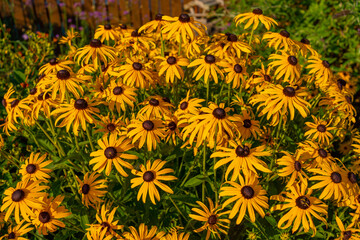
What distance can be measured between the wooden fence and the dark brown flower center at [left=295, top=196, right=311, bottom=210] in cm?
650

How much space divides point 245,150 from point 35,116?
1568mm

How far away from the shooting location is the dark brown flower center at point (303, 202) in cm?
212

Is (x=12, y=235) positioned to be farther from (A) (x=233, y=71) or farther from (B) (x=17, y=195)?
(A) (x=233, y=71)

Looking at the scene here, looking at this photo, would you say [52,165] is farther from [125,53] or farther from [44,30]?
[44,30]

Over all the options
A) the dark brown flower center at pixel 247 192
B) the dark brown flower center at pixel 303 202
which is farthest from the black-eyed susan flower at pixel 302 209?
the dark brown flower center at pixel 247 192

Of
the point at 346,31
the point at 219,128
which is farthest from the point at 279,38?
the point at 346,31

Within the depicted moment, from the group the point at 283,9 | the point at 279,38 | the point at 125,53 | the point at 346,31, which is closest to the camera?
the point at 279,38

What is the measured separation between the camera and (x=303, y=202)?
7.02ft

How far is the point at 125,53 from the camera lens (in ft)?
10.7

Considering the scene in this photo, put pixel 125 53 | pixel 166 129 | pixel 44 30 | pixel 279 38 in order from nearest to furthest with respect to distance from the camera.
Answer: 1. pixel 166 129
2. pixel 279 38
3. pixel 125 53
4. pixel 44 30

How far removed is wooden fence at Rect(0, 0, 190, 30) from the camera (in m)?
7.62

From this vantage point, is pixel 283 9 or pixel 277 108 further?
pixel 283 9

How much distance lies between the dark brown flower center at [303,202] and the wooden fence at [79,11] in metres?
6.50

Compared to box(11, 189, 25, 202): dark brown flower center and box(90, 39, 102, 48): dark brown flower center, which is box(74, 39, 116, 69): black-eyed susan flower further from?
box(11, 189, 25, 202): dark brown flower center
